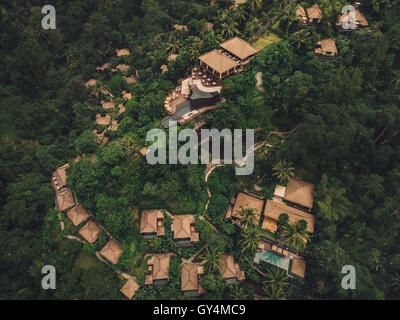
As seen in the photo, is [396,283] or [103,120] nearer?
[396,283]

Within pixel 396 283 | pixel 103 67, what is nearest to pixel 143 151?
pixel 103 67

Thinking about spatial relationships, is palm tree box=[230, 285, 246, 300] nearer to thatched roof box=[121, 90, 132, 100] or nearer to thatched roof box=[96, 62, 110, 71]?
thatched roof box=[121, 90, 132, 100]

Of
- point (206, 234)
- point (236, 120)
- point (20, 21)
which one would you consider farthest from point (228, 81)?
point (20, 21)

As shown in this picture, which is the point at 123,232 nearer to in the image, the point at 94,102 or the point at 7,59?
the point at 94,102

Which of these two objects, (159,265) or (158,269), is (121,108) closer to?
(159,265)

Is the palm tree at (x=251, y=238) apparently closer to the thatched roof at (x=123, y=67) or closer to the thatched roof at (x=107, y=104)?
the thatched roof at (x=107, y=104)

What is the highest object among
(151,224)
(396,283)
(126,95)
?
(126,95)
